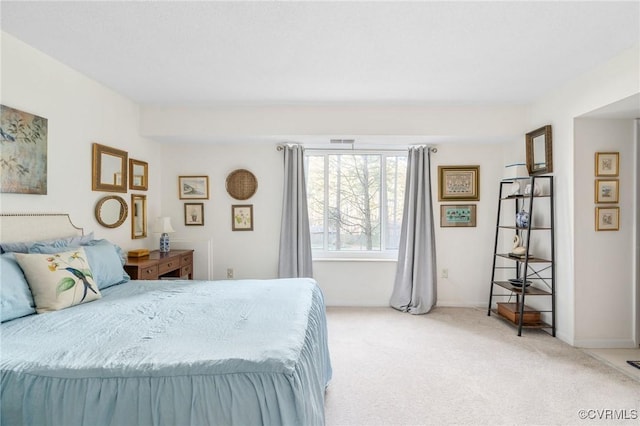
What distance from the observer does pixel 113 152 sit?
137 inches

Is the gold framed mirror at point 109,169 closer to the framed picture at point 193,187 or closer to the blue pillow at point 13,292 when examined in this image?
the framed picture at point 193,187

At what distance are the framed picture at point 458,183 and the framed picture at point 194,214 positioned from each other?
3153 millimetres

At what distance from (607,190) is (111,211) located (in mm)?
4805

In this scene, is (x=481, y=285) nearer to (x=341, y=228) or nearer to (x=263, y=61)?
(x=341, y=228)

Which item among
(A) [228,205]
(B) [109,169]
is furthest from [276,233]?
(B) [109,169]

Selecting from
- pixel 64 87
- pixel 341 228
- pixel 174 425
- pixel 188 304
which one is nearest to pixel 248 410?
pixel 174 425

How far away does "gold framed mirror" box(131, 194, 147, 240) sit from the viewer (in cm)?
389

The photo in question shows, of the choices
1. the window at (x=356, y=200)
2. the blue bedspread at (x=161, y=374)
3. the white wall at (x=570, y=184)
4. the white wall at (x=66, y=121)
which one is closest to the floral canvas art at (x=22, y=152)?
the white wall at (x=66, y=121)

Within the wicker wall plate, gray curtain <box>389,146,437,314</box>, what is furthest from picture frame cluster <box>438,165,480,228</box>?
the wicker wall plate

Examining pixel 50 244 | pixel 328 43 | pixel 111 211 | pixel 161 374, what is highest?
pixel 328 43

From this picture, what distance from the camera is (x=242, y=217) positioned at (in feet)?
14.9

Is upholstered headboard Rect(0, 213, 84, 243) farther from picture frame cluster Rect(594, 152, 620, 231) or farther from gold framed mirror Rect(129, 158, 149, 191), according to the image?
picture frame cluster Rect(594, 152, 620, 231)

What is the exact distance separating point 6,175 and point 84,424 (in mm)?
1965

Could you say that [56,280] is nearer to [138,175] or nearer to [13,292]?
[13,292]
